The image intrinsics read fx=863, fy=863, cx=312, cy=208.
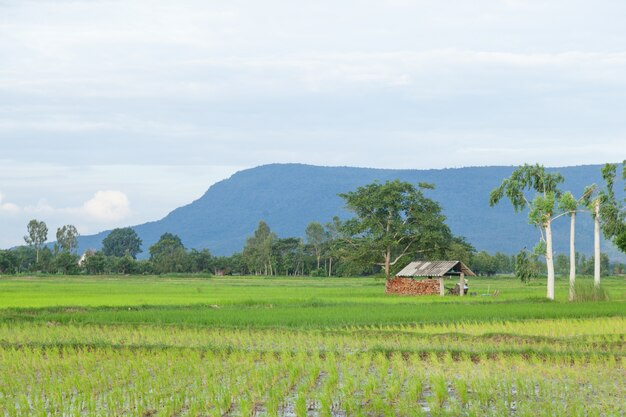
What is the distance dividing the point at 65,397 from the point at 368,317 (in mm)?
15438

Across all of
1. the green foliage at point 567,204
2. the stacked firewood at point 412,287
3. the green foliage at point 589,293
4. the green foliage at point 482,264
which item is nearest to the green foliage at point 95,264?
the green foliage at point 482,264

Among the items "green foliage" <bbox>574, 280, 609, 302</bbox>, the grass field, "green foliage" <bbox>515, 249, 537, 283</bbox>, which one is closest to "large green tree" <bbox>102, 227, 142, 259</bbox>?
"green foliage" <bbox>515, 249, 537, 283</bbox>

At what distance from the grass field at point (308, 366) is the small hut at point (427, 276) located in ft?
75.2

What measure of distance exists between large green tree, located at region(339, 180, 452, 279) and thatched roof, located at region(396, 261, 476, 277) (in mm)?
1860

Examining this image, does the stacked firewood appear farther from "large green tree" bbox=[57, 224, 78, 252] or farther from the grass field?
"large green tree" bbox=[57, 224, 78, 252]

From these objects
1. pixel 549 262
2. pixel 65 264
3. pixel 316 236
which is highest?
pixel 316 236

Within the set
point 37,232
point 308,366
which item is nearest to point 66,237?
point 37,232

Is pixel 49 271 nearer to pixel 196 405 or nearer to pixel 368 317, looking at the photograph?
pixel 368 317

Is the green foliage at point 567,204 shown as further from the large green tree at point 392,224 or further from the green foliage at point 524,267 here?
the large green tree at point 392,224

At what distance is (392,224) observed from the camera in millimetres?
55719

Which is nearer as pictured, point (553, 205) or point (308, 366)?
point (308, 366)

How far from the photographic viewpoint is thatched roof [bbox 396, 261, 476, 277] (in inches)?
1987

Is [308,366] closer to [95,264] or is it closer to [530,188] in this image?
[530,188]

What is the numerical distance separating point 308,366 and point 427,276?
36.9 metres
